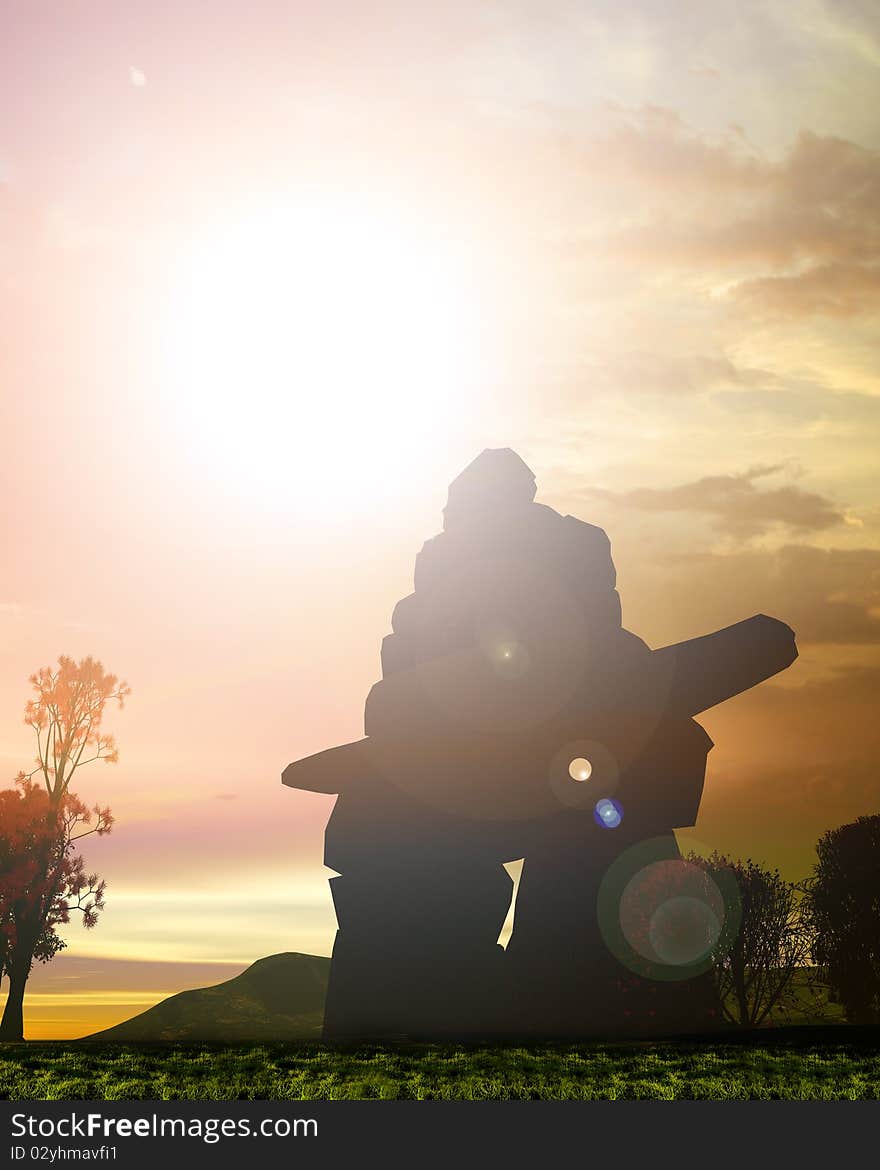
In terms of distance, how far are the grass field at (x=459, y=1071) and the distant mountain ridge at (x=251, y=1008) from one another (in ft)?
49.2

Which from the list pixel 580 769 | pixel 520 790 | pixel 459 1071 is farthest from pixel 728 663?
pixel 459 1071

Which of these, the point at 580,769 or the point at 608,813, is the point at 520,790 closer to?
the point at 580,769

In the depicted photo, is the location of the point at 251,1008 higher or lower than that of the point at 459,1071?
higher

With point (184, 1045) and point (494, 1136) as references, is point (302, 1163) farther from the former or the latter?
point (184, 1045)

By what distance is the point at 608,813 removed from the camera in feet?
84.7

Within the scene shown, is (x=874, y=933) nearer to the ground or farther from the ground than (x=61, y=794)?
nearer to the ground

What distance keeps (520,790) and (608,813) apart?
7.35 ft

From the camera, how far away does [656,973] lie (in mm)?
25453

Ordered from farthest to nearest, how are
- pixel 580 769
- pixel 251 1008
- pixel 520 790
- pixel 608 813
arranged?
pixel 251 1008 < pixel 520 790 < pixel 580 769 < pixel 608 813

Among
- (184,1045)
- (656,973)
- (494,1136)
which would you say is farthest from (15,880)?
(494,1136)

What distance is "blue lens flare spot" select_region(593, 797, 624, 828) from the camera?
84.5 ft

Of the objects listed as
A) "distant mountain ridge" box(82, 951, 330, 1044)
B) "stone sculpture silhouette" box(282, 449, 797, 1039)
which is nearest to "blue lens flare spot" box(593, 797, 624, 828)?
"stone sculpture silhouette" box(282, 449, 797, 1039)

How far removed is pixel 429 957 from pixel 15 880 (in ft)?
38.1

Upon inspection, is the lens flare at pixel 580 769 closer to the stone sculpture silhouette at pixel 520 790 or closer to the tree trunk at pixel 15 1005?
the stone sculpture silhouette at pixel 520 790
